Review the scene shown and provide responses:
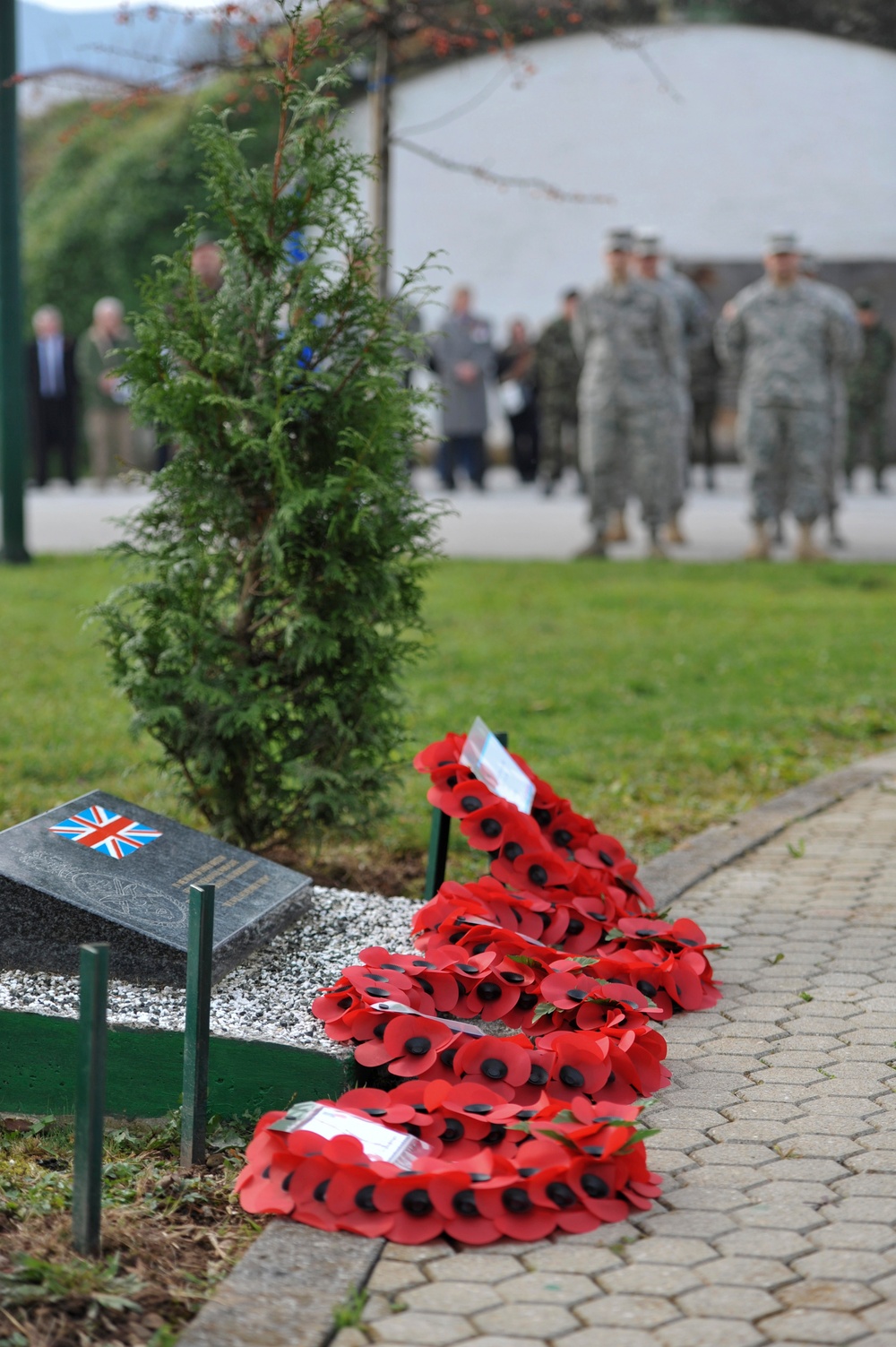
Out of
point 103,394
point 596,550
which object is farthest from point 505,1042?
point 103,394

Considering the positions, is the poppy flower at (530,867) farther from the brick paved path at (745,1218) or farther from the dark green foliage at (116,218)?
the dark green foliage at (116,218)

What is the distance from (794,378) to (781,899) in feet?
28.8

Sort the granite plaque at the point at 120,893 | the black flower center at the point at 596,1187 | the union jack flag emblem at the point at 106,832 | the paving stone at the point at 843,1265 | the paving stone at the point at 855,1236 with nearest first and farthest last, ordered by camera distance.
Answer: the paving stone at the point at 843,1265 < the paving stone at the point at 855,1236 < the black flower center at the point at 596,1187 < the granite plaque at the point at 120,893 < the union jack flag emblem at the point at 106,832

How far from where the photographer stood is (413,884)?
5.34 metres


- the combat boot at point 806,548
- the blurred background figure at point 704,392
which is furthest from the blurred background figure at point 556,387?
the combat boot at point 806,548

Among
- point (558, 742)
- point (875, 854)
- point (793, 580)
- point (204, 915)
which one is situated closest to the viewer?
point (204, 915)

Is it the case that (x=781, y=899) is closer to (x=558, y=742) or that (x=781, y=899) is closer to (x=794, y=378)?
(x=558, y=742)

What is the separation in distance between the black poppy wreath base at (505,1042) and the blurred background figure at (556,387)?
14965 mm

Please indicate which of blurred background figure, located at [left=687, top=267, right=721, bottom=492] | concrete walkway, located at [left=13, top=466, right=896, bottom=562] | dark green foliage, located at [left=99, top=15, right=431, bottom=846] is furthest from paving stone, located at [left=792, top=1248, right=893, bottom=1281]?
blurred background figure, located at [left=687, top=267, right=721, bottom=492]

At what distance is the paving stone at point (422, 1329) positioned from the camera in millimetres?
2678

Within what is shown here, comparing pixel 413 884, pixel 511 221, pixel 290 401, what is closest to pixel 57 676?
pixel 413 884

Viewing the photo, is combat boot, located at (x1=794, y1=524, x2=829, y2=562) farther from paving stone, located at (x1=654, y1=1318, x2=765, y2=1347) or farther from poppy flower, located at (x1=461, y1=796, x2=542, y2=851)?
paving stone, located at (x1=654, y1=1318, x2=765, y2=1347)

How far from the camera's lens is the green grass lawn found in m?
6.48

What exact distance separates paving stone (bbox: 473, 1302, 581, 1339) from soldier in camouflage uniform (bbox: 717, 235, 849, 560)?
11.3 meters
